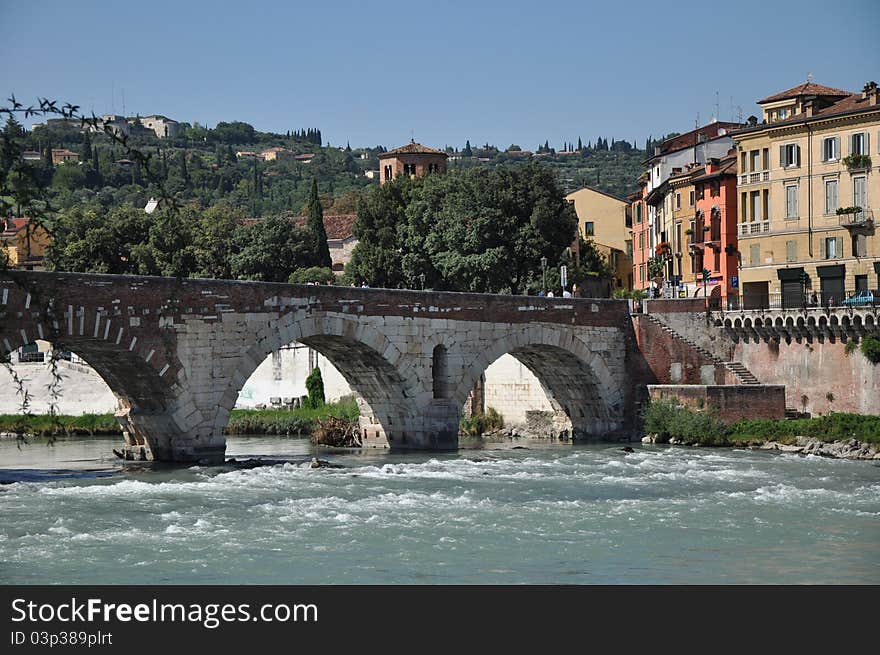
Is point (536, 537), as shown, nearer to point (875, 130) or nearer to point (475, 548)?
point (475, 548)

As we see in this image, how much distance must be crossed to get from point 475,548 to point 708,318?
23883 millimetres

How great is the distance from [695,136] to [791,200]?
1639 cm

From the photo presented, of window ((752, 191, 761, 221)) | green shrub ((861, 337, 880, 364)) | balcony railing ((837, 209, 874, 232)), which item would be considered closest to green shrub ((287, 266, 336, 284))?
window ((752, 191, 761, 221))

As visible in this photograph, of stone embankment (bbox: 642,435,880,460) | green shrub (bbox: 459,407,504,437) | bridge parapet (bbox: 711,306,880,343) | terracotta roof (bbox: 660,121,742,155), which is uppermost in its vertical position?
terracotta roof (bbox: 660,121,742,155)

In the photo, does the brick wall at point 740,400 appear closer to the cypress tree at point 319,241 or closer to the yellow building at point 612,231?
the cypress tree at point 319,241

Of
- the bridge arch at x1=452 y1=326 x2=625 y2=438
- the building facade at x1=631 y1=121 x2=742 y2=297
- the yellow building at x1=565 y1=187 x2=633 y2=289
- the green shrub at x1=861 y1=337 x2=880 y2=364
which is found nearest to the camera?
the green shrub at x1=861 y1=337 x2=880 y2=364

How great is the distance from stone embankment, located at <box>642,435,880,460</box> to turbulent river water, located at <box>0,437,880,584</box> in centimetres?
110

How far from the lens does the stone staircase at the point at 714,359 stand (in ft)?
144

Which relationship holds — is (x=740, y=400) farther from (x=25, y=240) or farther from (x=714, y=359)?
(x=25, y=240)

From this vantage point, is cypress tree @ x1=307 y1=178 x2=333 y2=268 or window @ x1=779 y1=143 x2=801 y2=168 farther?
cypress tree @ x1=307 y1=178 x2=333 y2=268

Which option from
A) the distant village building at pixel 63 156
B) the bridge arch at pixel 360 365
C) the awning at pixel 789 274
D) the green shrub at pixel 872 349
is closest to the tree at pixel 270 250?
the awning at pixel 789 274

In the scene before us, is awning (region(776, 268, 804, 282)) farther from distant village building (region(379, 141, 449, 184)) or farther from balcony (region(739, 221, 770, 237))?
distant village building (region(379, 141, 449, 184))

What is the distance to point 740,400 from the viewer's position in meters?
41.5

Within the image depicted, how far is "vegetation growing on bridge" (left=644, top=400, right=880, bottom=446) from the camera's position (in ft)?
128
